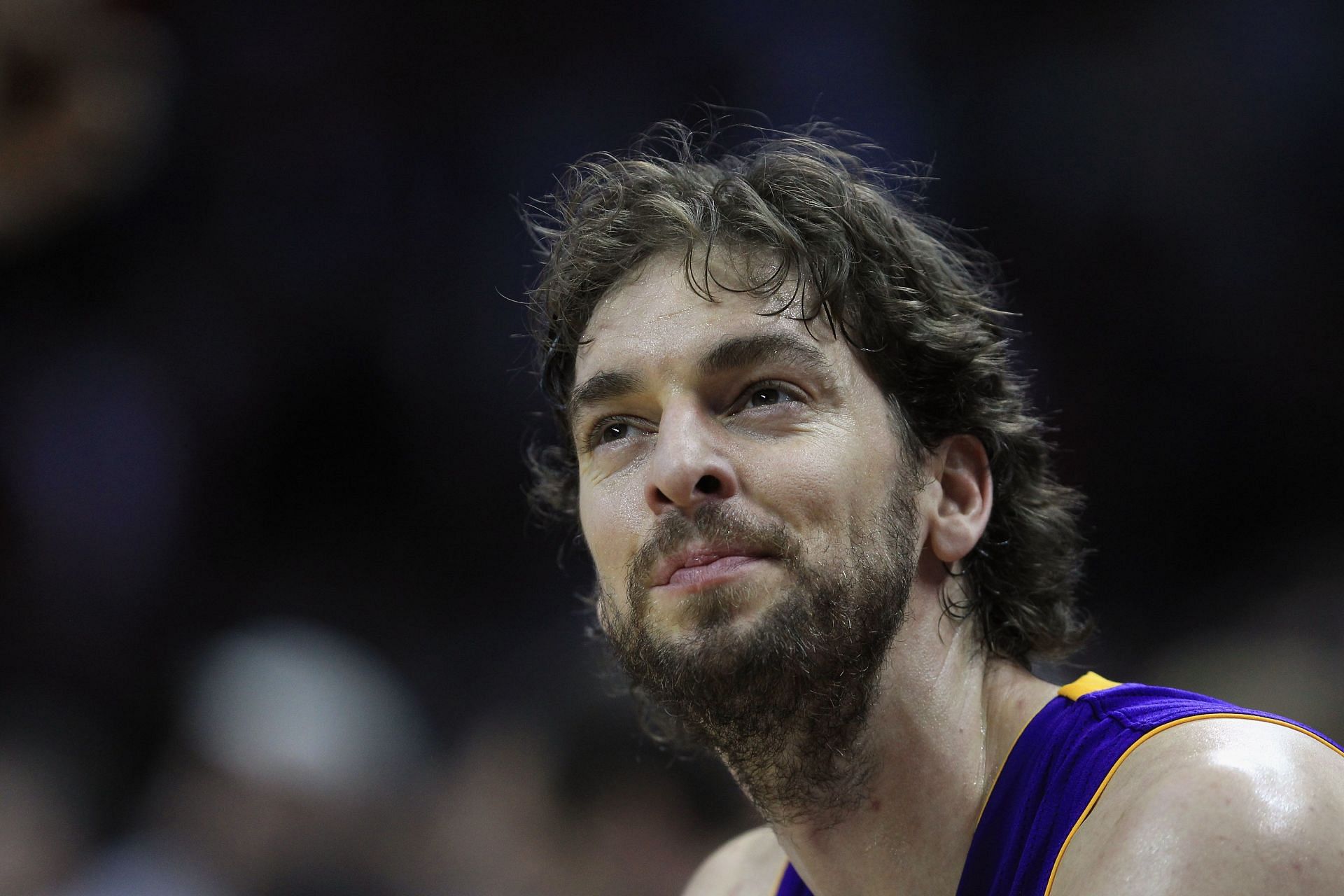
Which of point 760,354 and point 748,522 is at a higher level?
point 760,354

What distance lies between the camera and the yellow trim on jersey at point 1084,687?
2449 millimetres

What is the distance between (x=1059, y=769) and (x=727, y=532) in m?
0.82

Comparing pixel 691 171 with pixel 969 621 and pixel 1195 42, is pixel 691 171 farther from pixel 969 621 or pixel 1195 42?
pixel 1195 42

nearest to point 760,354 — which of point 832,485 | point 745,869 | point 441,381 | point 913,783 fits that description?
point 832,485

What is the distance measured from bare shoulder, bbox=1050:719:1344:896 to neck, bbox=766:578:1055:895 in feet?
1.41

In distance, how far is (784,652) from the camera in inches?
87.9

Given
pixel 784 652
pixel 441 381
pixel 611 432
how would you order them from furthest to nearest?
1. pixel 441 381
2. pixel 611 432
3. pixel 784 652

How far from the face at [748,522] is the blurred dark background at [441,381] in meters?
2.94

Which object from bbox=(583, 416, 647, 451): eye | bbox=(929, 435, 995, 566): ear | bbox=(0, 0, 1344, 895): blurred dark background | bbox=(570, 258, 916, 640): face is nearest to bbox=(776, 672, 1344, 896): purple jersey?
bbox=(929, 435, 995, 566): ear

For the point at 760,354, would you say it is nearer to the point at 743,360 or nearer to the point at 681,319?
the point at 743,360

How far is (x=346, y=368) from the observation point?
5.88 m

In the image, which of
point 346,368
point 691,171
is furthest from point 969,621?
point 346,368

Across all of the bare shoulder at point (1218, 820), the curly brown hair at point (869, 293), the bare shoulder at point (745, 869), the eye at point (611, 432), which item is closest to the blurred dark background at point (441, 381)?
the bare shoulder at point (745, 869)

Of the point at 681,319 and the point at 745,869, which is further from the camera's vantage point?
the point at 745,869
